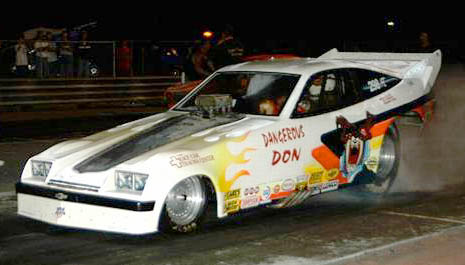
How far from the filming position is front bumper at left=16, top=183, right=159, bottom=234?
6.70 metres

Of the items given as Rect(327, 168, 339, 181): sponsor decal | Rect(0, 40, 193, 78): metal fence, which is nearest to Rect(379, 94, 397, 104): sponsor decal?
Rect(327, 168, 339, 181): sponsor decal

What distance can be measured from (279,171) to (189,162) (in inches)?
44.1

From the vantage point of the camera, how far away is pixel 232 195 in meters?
7.33

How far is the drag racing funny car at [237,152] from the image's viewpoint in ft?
22.6

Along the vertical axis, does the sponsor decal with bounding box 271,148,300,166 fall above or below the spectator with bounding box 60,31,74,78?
below

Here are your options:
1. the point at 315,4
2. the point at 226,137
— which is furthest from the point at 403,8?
the point at 226,137

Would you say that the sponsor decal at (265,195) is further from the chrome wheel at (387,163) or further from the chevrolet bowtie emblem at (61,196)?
the chrome wheel at (387,163)

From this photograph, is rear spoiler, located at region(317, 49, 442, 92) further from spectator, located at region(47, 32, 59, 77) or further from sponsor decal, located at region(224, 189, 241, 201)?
spectator, located at region(47, 32, 59, 77)

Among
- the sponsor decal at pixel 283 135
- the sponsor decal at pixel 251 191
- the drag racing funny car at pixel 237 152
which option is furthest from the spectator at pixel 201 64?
the sponsor decal at pixel 251 191

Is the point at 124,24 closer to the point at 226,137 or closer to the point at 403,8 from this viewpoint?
the point at 403,8

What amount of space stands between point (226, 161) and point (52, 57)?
15042mm

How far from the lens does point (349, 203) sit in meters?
8.89

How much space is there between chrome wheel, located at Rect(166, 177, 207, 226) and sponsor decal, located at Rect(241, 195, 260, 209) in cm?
39

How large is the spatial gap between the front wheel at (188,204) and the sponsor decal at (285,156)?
81 cm
